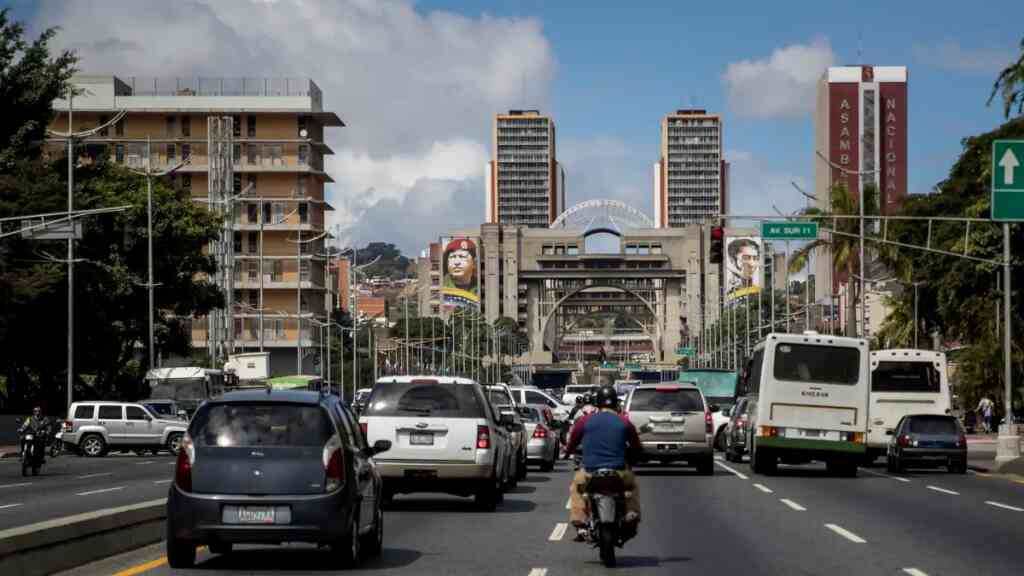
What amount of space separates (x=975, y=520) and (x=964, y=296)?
154 ft

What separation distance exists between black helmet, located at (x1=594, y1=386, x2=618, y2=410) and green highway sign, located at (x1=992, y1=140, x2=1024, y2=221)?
943 inches

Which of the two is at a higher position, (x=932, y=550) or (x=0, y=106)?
(x=0, y=106)

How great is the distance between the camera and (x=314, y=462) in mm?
14352

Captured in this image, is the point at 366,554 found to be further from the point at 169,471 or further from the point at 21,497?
the point at 169,471

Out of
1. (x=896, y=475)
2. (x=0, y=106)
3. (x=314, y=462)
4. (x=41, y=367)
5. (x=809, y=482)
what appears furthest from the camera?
(x=41, y=367)

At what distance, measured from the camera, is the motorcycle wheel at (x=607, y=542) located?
1530 centimetres

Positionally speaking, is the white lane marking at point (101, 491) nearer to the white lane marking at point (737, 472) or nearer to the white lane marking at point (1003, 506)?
the white lane marking at point (737, 472)

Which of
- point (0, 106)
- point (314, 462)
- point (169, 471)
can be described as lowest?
point (169, 471)

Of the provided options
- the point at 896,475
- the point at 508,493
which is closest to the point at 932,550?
the point at 508,493

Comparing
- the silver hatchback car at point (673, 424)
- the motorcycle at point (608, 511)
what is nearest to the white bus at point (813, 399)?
the silver hatchback car at point (673, 424)

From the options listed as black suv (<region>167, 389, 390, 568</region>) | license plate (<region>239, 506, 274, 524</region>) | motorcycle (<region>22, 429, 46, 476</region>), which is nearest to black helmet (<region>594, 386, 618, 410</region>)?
black suv (<region>167, 389, 390, 568</region>)

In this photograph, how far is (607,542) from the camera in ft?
50.2

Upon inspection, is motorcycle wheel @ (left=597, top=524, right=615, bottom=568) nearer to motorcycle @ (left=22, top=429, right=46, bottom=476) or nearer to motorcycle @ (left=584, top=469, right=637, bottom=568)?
motorcycle @ (left=584, top=469, right=637, bottom=568)

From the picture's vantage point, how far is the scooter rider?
15.6 metres
